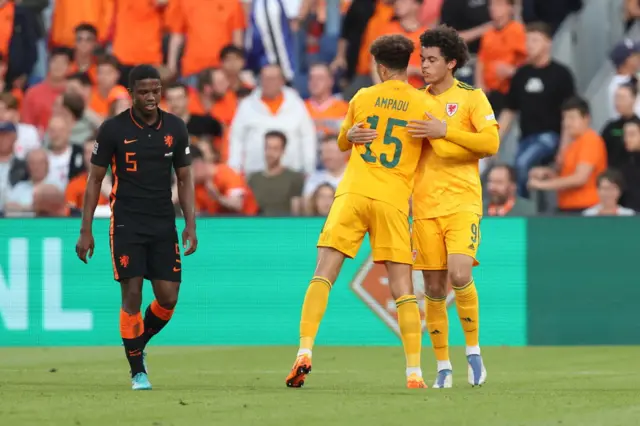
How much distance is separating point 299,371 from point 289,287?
17.1ft

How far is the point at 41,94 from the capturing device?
1847cm

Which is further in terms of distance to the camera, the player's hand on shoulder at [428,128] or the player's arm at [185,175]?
the player's arm at [185,175]

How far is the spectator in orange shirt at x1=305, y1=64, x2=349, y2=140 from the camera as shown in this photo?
17.3 m

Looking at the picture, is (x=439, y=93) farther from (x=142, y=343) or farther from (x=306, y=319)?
(x=142, y=343)

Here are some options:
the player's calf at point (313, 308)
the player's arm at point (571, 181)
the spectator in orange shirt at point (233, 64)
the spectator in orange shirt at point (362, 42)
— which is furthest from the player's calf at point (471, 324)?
the spectator in orange shirt at point (233, 64)

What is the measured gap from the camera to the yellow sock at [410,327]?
31.4ft

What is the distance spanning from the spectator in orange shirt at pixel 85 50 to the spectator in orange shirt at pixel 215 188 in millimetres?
2905

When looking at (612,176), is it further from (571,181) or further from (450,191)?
(450,191)

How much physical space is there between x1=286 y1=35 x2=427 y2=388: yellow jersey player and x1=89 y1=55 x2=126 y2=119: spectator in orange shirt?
341 inches

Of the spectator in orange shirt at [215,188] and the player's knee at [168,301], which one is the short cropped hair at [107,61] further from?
the player's knee at [168,301]

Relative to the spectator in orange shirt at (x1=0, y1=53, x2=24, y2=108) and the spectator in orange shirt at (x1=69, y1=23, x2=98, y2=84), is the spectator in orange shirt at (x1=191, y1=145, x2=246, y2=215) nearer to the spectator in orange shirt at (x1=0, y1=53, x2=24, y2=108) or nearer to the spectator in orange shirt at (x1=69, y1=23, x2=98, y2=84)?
the spectator in orange shirt at (x1=69, y1=23, x2=98, y2=84)

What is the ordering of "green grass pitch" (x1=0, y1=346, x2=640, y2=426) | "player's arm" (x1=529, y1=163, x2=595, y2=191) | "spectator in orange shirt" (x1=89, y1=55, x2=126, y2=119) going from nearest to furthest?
"green grass pitch" (x1=0, y1=346, x2=640, y2=426) < "player's arm" (x1=529, y1=163, x2=595, y2=191) < "spectator in orange shirt" (x1=89, y1=55, x2=126, y2=119)

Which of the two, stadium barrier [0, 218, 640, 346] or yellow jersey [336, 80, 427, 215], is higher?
yellow jersey [336, 80, 427, 215]

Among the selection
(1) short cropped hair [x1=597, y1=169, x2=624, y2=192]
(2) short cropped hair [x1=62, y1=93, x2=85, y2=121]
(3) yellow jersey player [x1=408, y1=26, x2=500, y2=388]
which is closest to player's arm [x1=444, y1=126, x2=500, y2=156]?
(3) yellow jersey player [x1=408, y1=26, x2=500, y2=388]
